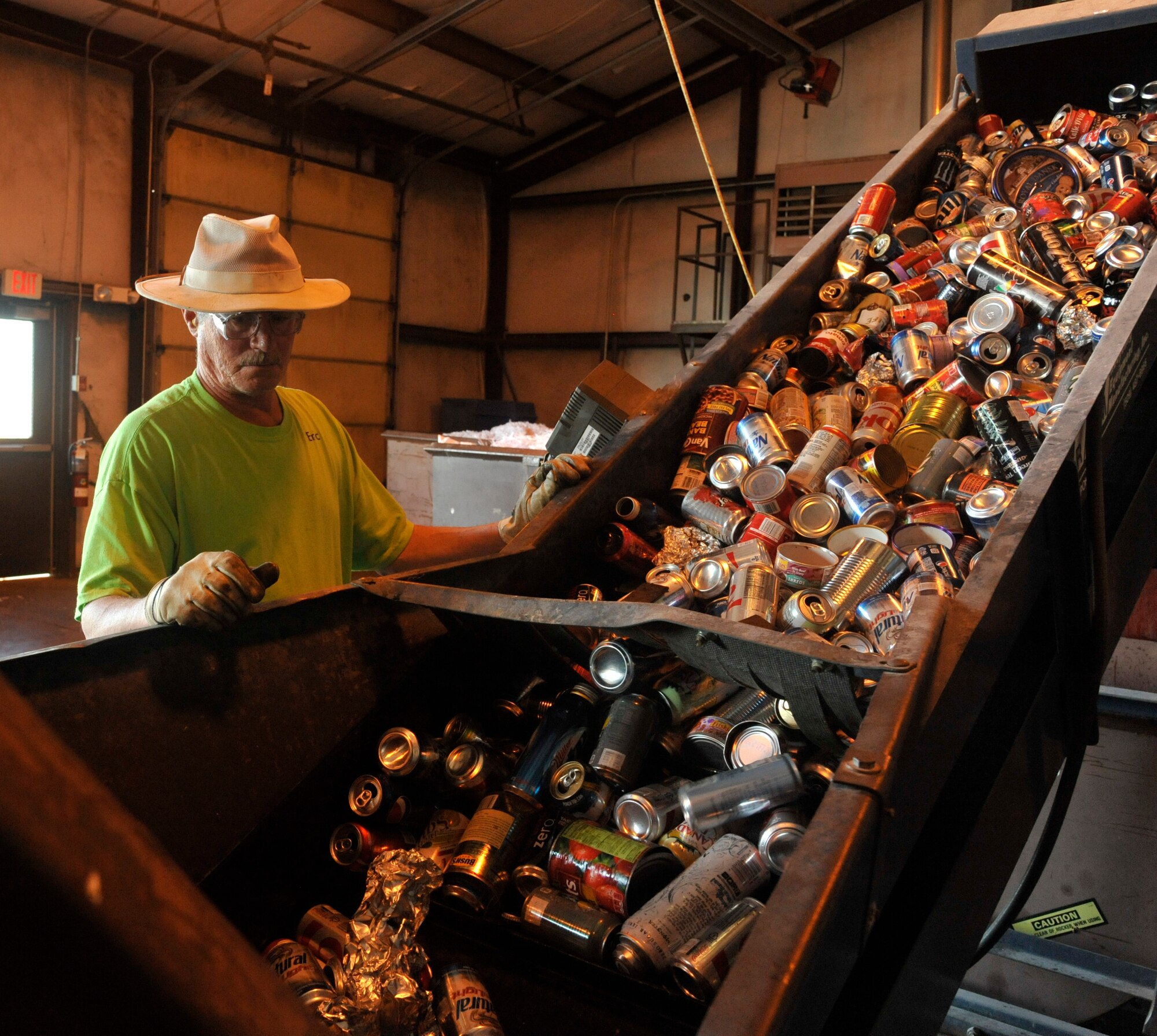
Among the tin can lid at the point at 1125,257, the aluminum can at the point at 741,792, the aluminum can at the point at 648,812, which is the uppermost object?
the tin can lid at the point at 1125,257

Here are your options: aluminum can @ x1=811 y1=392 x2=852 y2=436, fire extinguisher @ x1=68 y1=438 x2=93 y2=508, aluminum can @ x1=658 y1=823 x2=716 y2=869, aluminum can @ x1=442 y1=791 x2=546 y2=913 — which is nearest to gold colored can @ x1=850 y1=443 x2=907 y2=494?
aluminum can @ x1=811 y1=392 x2=852 y2=436

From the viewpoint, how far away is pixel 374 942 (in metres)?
1.40

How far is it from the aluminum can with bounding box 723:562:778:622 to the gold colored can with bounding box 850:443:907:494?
47 cm

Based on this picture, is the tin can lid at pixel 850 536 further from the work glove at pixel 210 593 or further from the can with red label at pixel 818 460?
the work glove at pixel 210 593

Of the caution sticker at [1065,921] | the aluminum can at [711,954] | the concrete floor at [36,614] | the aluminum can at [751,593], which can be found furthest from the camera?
the concrete floor at [36,614]

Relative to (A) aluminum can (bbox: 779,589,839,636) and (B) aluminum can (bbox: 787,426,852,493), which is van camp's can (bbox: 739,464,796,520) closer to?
(B) aluminum can (bbox: 787,426,852,493)

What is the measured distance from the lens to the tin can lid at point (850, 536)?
189cm

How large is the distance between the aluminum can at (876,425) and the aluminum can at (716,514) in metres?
0.35

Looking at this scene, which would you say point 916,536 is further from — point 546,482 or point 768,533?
point 546,482

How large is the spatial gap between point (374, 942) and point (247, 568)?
1.89 feet

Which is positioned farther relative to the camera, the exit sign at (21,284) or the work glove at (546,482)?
the exit sign at (21,284)

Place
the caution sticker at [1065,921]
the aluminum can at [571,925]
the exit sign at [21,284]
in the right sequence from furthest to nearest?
the exit sign at [21,284] → the caution sticker at [1065,921] → the aluminum can at [571,925]

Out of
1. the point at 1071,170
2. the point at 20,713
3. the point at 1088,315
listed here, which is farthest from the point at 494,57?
the point at 20,713

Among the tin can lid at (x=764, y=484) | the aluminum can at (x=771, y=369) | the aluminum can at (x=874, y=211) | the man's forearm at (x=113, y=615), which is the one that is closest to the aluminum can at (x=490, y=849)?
the man's forearm at (x=113, y=615)
